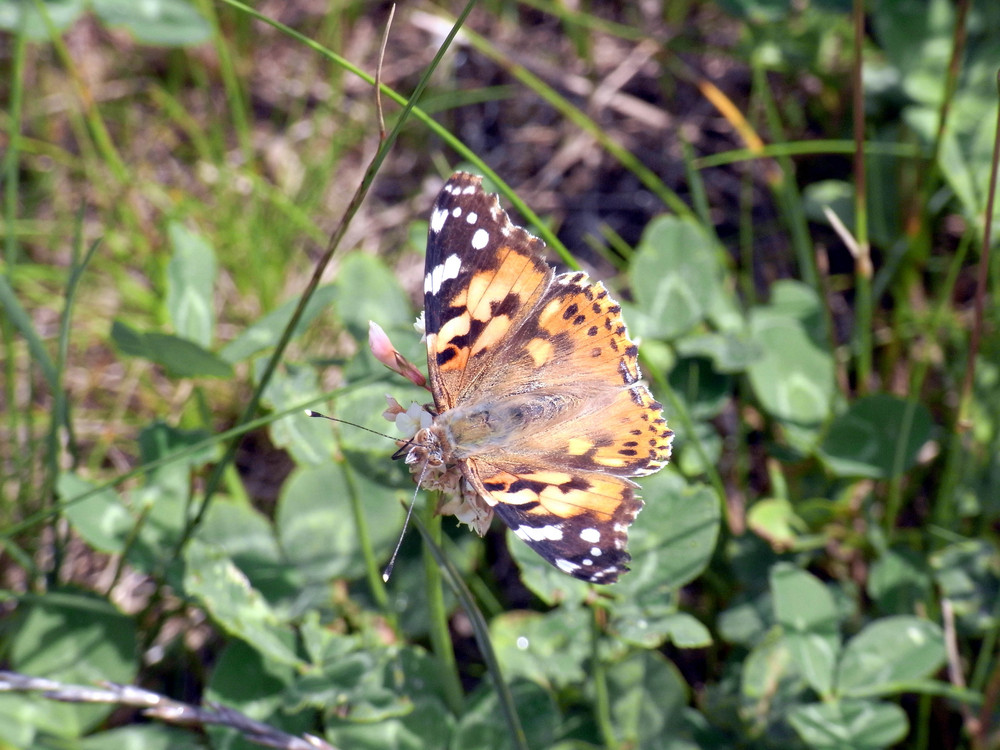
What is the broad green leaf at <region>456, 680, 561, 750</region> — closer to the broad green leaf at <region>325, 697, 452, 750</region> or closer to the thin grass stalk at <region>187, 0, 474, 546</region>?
the broad green leaf at <region>325, 697, 452, 750</region>

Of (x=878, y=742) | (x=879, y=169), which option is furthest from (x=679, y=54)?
(x=878, y=742)

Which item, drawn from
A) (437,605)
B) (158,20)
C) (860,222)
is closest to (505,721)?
(437,605)

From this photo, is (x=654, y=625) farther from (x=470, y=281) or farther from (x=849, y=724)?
(x=470, y=281)

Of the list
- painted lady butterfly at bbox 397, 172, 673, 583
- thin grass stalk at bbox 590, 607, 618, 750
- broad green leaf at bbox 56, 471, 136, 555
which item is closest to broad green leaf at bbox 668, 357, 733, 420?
painted lady butterfly at bbox 397, 172, 673, 583

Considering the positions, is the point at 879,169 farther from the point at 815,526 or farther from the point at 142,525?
the point at 142,525

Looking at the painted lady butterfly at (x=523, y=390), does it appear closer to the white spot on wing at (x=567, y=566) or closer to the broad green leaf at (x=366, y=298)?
the white spot on wing at (x=567, y=566)

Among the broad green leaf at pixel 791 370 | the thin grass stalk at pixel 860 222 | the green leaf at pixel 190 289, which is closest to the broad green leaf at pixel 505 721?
the broad green leaf at pixel 791 370
